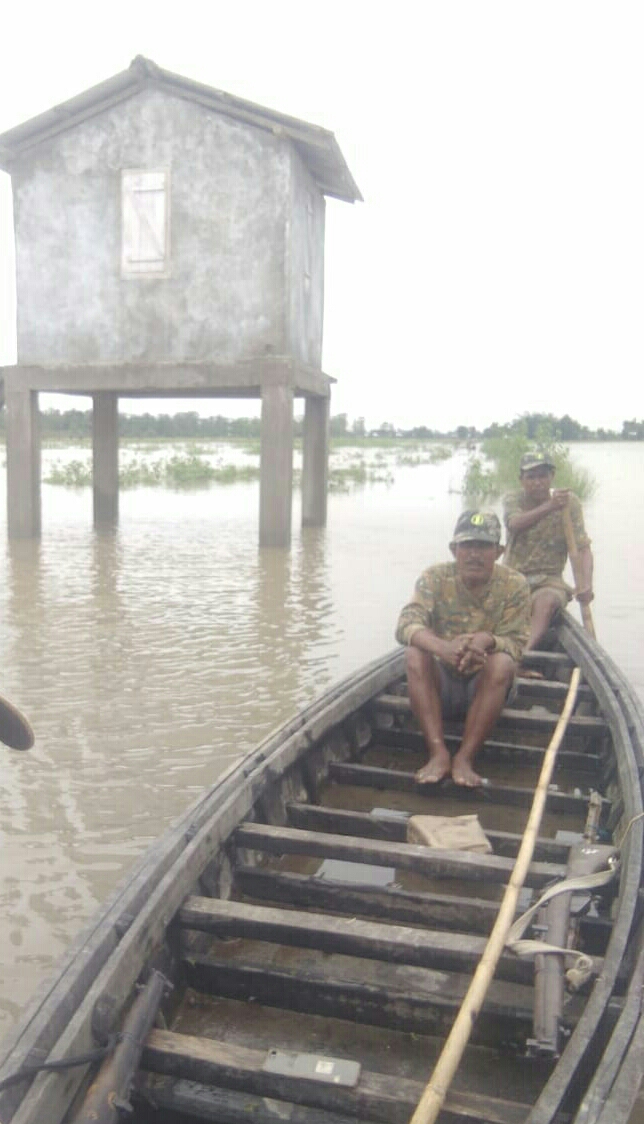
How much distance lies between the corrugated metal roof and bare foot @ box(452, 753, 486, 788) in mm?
9104

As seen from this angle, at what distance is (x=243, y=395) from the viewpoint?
47.3ft

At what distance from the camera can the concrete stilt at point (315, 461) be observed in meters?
14.8

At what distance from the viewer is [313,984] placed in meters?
2.55

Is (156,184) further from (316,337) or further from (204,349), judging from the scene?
(316,337)

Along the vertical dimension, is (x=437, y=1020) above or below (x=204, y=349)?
below

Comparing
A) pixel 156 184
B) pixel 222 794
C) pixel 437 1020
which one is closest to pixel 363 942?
pixel 437 1020

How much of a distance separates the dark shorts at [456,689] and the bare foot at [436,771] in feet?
1.86

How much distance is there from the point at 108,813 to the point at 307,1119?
2.40 meters

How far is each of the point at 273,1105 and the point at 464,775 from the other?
2146mm

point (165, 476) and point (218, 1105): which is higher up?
Result: point (165, 476)

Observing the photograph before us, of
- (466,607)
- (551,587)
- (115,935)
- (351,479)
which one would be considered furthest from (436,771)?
(351,479)

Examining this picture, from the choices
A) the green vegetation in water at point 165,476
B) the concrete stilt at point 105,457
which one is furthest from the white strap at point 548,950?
the green vegetation in water at point 165,476

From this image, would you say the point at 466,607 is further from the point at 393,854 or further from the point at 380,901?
the point at 380,901

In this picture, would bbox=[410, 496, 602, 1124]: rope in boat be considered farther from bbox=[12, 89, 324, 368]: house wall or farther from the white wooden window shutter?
the white wooden window shutter
